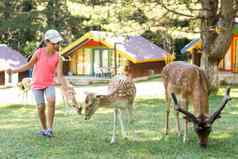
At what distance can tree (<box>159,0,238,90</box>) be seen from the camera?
49.9 feet

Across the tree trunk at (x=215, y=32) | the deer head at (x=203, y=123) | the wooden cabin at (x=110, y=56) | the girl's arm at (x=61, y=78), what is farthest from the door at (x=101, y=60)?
the deer head at (x=203, y=123)

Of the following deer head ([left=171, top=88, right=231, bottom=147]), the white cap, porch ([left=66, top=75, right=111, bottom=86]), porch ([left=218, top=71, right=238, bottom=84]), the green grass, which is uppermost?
the white cap

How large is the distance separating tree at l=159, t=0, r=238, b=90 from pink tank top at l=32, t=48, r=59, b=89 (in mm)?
8013

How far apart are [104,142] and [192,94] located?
1416mm

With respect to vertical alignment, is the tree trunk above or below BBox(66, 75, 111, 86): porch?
above

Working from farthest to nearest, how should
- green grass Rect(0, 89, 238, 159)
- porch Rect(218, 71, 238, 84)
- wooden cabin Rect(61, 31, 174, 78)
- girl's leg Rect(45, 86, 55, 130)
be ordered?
wooden cabin Rect(61, 31, 174, 78) < porch Rect(218, 71, 238, 84) < girl's leg Rect(45, 86, 55, 130) < green grass Rect(0, 89, 238, 159)

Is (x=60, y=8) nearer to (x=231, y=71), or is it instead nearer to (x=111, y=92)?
(x=231, y=71)

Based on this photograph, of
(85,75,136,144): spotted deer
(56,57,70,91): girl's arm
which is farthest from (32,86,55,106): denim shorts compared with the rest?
(85,75,136,144): spotted deer

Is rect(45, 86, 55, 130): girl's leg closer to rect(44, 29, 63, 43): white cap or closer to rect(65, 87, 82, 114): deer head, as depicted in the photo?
rect(65, 87, 82, 114): deer head

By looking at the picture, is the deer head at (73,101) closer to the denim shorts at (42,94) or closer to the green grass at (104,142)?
the denim shorts at (42,94)

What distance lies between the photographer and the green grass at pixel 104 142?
21.0 feet

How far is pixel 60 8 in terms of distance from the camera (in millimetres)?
35375

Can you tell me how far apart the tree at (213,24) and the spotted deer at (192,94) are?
7.52m

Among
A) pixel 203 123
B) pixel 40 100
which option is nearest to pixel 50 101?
pixel 40 100
